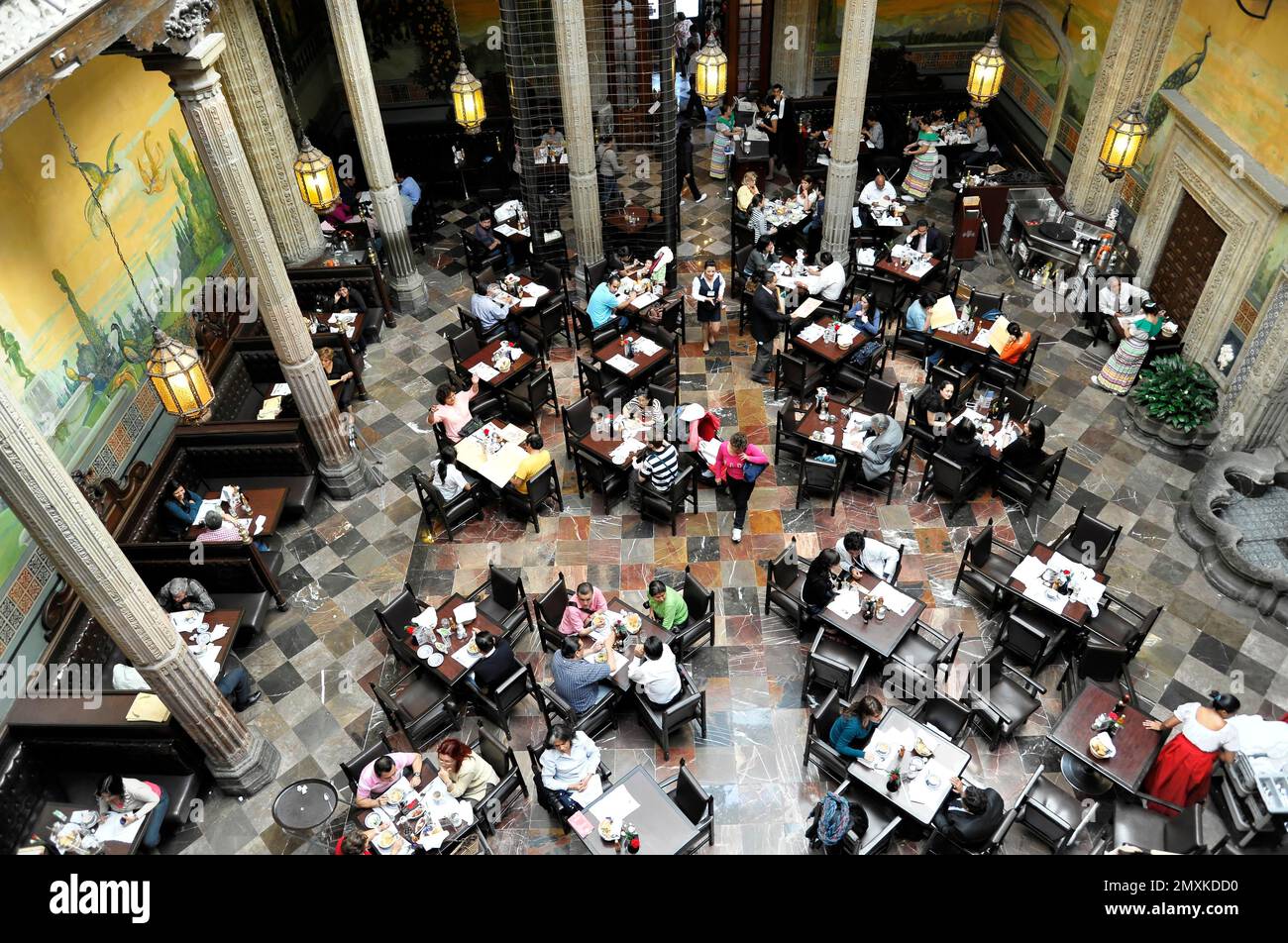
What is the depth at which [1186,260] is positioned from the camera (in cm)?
1204

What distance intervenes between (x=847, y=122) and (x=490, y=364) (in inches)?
247

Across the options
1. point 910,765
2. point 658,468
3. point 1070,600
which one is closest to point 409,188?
point 658,468

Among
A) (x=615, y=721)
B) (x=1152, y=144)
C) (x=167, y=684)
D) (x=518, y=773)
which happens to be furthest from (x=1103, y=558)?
(x=167, y=684)

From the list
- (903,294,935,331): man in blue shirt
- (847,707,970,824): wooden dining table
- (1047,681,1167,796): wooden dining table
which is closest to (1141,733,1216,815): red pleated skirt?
(1047,681,1167,796): wooden dining table

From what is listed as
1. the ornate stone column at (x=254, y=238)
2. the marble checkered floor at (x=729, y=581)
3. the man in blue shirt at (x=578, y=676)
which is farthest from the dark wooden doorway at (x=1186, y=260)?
the ornate stone column at (x=254, y=238)

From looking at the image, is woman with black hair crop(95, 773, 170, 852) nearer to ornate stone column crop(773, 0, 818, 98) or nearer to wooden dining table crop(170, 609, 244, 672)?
wooden dining table crop(170, 609, 244, 672)

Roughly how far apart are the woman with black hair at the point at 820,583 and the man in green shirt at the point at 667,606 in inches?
48.0

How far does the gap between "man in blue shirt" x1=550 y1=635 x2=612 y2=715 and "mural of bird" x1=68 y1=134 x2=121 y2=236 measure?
23.4 ft

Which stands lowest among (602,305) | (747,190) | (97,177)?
(602,305)

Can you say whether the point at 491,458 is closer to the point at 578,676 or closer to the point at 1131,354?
the point at 578,676

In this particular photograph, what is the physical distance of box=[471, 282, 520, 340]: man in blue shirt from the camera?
1230 cm

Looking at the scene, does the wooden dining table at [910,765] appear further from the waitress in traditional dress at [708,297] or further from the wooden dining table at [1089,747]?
the waitress in traditional dress at [708,297]

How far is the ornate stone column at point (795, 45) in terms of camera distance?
1755 cm

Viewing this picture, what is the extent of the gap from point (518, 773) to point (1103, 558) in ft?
20.9
